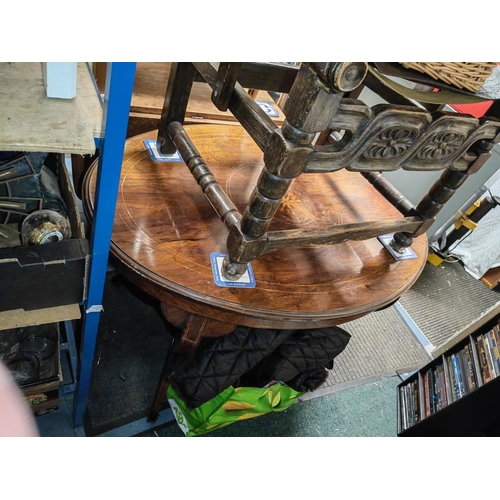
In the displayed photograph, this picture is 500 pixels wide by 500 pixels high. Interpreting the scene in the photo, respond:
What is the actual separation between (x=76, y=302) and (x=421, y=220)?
953mm

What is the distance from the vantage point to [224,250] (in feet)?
3.28

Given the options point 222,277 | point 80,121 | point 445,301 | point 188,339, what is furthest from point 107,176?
point 445,301

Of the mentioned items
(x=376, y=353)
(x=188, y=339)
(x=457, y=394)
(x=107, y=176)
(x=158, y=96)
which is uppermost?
(x=107, y=176)

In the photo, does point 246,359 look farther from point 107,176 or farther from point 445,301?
point 445,301

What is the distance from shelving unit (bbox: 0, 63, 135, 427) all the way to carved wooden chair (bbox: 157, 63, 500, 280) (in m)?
0.27

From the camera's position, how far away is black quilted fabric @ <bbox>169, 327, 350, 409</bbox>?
1102mm

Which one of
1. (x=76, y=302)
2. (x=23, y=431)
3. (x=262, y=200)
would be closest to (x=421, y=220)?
(x=262, y=200)

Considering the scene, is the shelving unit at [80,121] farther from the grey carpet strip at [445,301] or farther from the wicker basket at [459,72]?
the grey carpet strip at [445,301]

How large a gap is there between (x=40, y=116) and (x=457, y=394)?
1489 millimetres

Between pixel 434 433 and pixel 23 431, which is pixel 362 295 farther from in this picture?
pixel 23 431

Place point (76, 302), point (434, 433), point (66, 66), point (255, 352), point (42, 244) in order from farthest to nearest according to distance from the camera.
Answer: point (434, 433) → point (255, 352) → point (76, 302) → point (42, 244) → point (66, 66)

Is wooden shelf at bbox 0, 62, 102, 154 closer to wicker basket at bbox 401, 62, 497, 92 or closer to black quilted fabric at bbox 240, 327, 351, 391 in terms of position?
wicker basket at bbox 401, 62, 497, 92

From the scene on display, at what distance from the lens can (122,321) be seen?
5.52 ft

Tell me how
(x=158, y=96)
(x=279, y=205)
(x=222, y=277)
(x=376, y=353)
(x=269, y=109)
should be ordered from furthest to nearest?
1. (x=376, y=353)
2. (x=269, y=109)
3. (x=158, y=96)
4. (x=279, y=205)
5. (x=222, y=277)
